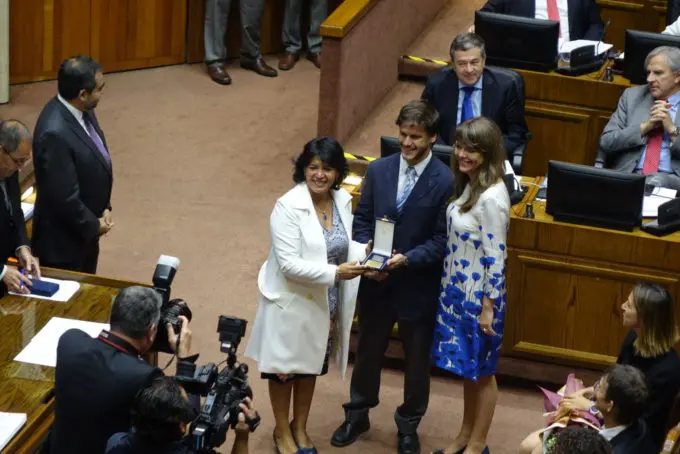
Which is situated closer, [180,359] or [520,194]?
[180,359]

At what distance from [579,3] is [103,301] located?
10.5ft

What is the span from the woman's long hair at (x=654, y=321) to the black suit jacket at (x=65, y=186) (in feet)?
6.59

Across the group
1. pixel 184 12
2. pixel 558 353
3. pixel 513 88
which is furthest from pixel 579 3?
pixel 184 12

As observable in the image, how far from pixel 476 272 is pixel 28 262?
1.56m

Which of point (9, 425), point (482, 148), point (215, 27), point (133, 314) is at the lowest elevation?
point (215, 27)

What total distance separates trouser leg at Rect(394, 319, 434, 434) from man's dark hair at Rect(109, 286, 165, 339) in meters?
1.30

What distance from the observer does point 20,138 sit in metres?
4.43

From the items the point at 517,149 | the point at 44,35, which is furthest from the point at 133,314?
the point at 44,35

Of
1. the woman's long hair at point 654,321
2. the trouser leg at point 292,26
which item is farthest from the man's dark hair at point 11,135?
the trouser leg at point 292,26

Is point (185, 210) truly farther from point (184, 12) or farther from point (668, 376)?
point (668, 376)

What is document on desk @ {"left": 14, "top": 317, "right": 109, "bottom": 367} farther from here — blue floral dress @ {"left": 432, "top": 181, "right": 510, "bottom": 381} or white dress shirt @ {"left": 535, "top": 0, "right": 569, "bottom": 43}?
white dress shirt @ {"left": 535, "top": 0, "right": 569, "bottom": 43}

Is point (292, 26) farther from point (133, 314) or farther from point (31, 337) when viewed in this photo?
point (133, 314)

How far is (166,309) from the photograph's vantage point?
4078mm

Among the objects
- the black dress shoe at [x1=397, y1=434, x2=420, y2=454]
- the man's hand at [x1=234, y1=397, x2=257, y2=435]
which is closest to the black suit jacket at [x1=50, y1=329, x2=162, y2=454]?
the man's hand at [x1=234, y1=397, x2=257, y2=435]
